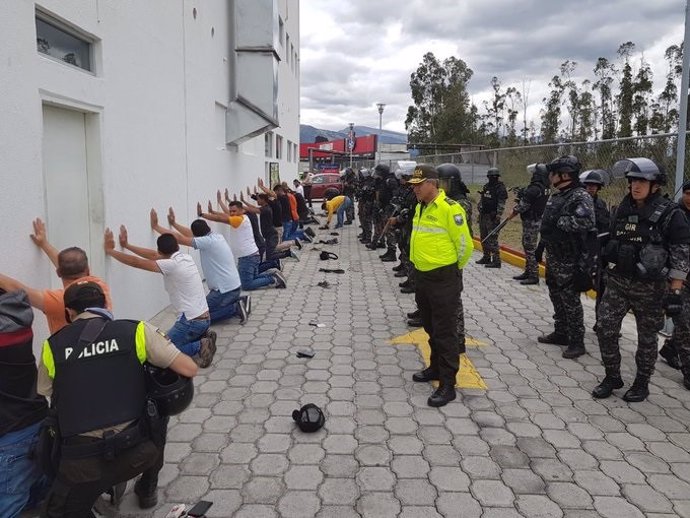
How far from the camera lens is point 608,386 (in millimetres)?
4652

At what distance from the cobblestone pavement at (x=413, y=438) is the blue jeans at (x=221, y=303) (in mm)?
431

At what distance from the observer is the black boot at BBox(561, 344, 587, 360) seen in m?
5.61

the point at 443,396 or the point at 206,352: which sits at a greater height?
the point at 206,352

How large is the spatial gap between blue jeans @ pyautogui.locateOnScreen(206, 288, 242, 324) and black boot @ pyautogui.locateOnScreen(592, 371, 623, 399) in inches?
164

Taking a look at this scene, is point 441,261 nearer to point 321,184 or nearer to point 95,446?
point 95,446

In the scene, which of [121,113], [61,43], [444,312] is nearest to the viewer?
[61,43]

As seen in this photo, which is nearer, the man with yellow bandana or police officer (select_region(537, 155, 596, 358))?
the man with yellow bandana

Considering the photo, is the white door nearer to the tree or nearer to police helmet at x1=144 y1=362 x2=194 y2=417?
police helmet at x1=144 y1=362 x2=194 y2=417

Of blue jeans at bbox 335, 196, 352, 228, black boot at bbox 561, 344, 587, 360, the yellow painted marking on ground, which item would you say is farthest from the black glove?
blue jeans at bbox 335, 196, 352, 228

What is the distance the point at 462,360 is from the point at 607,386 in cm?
138

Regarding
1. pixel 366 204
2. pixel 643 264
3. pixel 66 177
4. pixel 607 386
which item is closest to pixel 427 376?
pixel 607 386

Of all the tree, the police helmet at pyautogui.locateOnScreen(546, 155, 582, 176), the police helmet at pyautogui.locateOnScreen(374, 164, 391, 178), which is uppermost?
the tree

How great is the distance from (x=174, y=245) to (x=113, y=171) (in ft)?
2.94

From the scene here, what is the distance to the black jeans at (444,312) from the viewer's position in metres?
4.46
